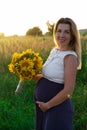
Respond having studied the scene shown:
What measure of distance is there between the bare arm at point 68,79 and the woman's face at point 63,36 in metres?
0.16

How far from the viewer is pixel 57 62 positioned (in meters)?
3.67

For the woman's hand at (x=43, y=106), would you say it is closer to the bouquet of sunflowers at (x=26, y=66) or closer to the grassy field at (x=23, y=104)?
the bouquet of sunflowers at (x=26, y=66)

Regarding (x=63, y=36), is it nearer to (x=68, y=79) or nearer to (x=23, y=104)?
(x=68, y=79)

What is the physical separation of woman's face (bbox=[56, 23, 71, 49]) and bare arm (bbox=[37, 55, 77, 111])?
0.16 metres

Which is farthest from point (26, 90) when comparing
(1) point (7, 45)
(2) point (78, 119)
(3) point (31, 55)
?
(1) point (7, 45)

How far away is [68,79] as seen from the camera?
3555 millimetres

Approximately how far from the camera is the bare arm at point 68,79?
355 centimetres

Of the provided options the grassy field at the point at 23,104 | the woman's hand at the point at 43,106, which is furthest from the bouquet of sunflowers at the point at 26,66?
the grassy field at the point at 23,104

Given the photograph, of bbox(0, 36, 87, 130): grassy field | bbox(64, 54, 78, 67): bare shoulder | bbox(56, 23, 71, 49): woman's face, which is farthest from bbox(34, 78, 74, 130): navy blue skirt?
bbox(0, 36, 87, 130): grassy field

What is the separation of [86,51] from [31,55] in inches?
276

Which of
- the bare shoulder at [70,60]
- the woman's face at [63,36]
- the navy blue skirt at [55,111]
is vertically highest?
the woman's face at [63,36]

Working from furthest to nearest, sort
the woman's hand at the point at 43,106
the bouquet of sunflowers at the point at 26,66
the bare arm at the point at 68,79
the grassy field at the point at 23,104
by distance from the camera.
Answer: the grassy field at the point at 23,104 < the bouquet of sunflowers at the point at 26,66 < the woman's hand at the point at 43,106 < the bare arm at the point at 68,79

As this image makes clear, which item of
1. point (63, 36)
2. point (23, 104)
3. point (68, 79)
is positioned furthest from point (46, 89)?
point (23, 104)

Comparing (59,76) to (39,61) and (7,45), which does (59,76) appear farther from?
(7,45)
